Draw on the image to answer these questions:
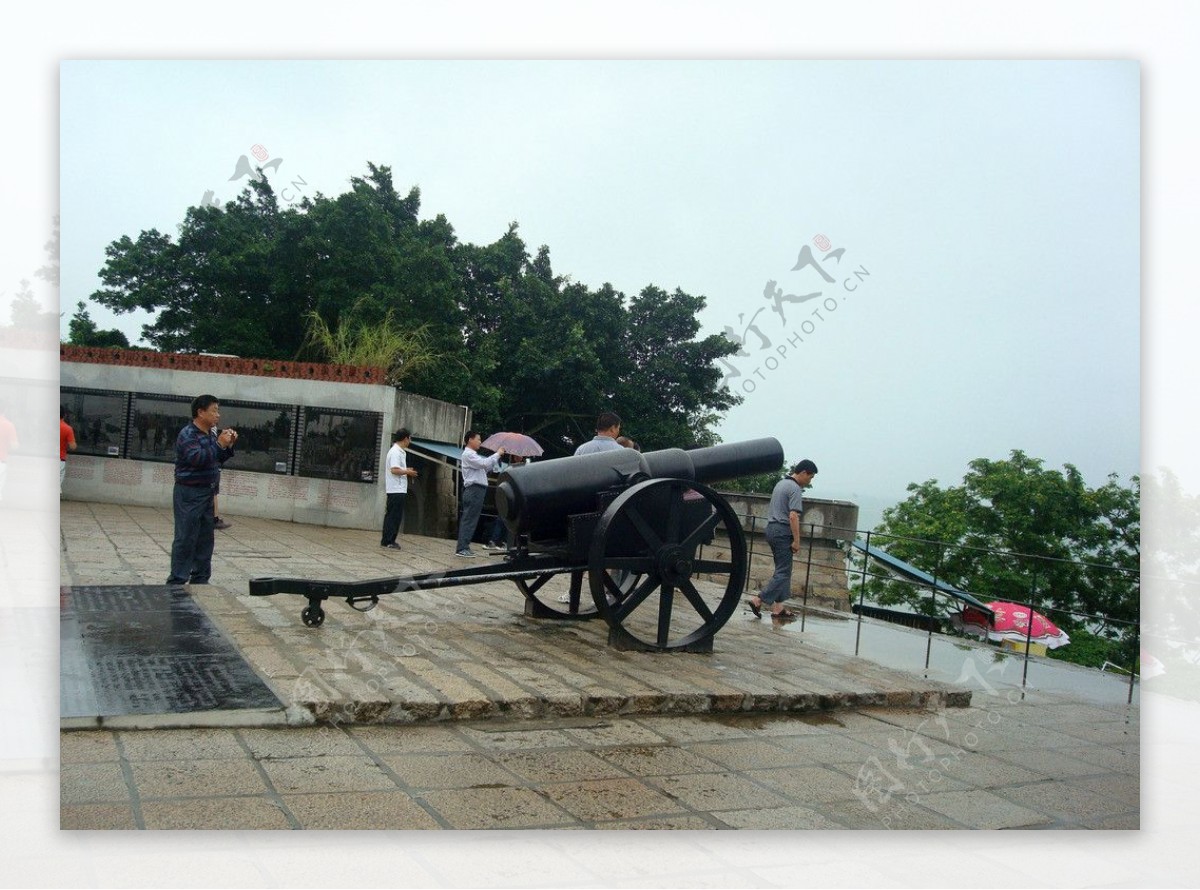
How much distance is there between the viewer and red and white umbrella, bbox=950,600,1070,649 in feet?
33.0

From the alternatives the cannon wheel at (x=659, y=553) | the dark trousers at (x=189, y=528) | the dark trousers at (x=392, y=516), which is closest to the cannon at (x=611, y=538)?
the cannon wheel at (x=659, y=553)

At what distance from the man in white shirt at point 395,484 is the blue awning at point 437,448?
3.57 meters

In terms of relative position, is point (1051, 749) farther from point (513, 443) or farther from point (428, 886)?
point (513, 443)

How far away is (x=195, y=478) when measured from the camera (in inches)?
251

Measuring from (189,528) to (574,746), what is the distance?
355 centimetres

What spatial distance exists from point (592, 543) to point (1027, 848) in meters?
2.76

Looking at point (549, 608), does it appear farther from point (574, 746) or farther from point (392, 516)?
point (392, 516)

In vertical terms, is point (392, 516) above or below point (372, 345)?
below

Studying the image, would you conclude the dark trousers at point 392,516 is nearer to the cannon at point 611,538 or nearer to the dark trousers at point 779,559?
the dark trousers at point 779,559

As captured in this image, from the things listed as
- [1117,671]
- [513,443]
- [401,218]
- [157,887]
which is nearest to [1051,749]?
[1117,671]

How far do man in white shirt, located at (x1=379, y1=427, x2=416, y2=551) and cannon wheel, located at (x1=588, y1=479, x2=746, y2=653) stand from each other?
495 centimetres

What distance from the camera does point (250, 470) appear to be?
41.0 ft

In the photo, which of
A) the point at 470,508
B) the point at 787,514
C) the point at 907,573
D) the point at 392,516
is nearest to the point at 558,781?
the point at 787,514

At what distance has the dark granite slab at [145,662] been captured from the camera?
12.8ft
